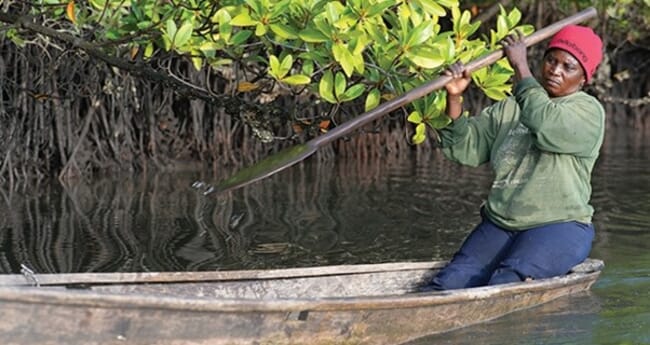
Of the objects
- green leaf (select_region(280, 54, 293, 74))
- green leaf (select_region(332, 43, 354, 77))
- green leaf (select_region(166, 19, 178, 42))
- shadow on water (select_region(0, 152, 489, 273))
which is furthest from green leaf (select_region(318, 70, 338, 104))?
shadow on water (select_region(0, 152, 489, 273))

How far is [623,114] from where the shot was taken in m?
13.7

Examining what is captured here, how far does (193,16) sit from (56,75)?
4.22 m

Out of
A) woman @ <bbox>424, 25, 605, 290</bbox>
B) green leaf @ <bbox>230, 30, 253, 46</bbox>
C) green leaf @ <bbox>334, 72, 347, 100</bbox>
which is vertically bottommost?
woman @ <bbox>424, 25, 605, 290</bbox>

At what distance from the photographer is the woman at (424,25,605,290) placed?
4.61 m

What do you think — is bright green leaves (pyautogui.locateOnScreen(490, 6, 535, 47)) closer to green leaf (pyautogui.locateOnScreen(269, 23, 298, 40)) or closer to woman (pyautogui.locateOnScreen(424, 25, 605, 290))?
woman (pyautogui.locateOnScreen(424, 25, 605, 290))

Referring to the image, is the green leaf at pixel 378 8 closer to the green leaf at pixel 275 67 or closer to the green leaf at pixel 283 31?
the green leaf at pixel 283 31

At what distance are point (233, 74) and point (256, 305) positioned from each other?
5.36 meters

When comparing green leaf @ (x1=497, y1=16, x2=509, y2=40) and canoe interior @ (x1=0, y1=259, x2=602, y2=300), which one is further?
green leaf @ (x1=497, y1=16, x2=509, y2=40)

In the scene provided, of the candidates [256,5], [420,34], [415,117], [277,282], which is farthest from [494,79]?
[277,282]

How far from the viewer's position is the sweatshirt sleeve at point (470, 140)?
498 cm

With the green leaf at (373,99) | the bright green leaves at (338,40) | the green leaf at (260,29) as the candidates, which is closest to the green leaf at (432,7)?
the bright green leaves at (338,40)

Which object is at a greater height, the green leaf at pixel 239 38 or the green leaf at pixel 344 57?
the green leaf at pixel 239 38

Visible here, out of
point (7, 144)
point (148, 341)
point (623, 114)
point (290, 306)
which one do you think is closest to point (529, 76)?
point (290, 306)

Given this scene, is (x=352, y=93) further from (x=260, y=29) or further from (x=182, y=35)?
(x=182, y=35)
